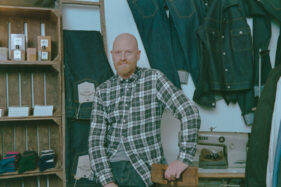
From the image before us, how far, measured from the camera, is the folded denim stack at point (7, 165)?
2.04 metres

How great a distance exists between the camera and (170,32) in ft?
7.85

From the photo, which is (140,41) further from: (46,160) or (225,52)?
(46,160)

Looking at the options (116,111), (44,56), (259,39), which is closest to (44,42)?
(44,56)

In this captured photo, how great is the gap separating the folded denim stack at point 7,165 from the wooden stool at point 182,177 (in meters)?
1.31

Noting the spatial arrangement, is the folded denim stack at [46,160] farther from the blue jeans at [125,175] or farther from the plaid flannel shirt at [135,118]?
the blue jeans at [125,175]

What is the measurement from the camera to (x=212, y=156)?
2.11 meters

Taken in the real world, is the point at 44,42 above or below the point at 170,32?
below

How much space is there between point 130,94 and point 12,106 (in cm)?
123

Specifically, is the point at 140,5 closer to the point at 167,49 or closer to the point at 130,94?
the point at 167,49

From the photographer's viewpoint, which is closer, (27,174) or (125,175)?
(125,175)

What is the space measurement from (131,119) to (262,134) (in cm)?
82

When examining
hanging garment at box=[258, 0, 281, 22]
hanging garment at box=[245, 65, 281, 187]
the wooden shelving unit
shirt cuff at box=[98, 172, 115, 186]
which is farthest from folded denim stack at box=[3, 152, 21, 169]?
hanging garment at box=[258, 0, 281, 22]

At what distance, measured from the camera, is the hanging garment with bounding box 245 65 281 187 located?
1498 millimetres

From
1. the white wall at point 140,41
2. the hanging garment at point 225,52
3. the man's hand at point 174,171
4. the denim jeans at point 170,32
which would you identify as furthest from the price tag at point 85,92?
the man's hand at point 174,171
